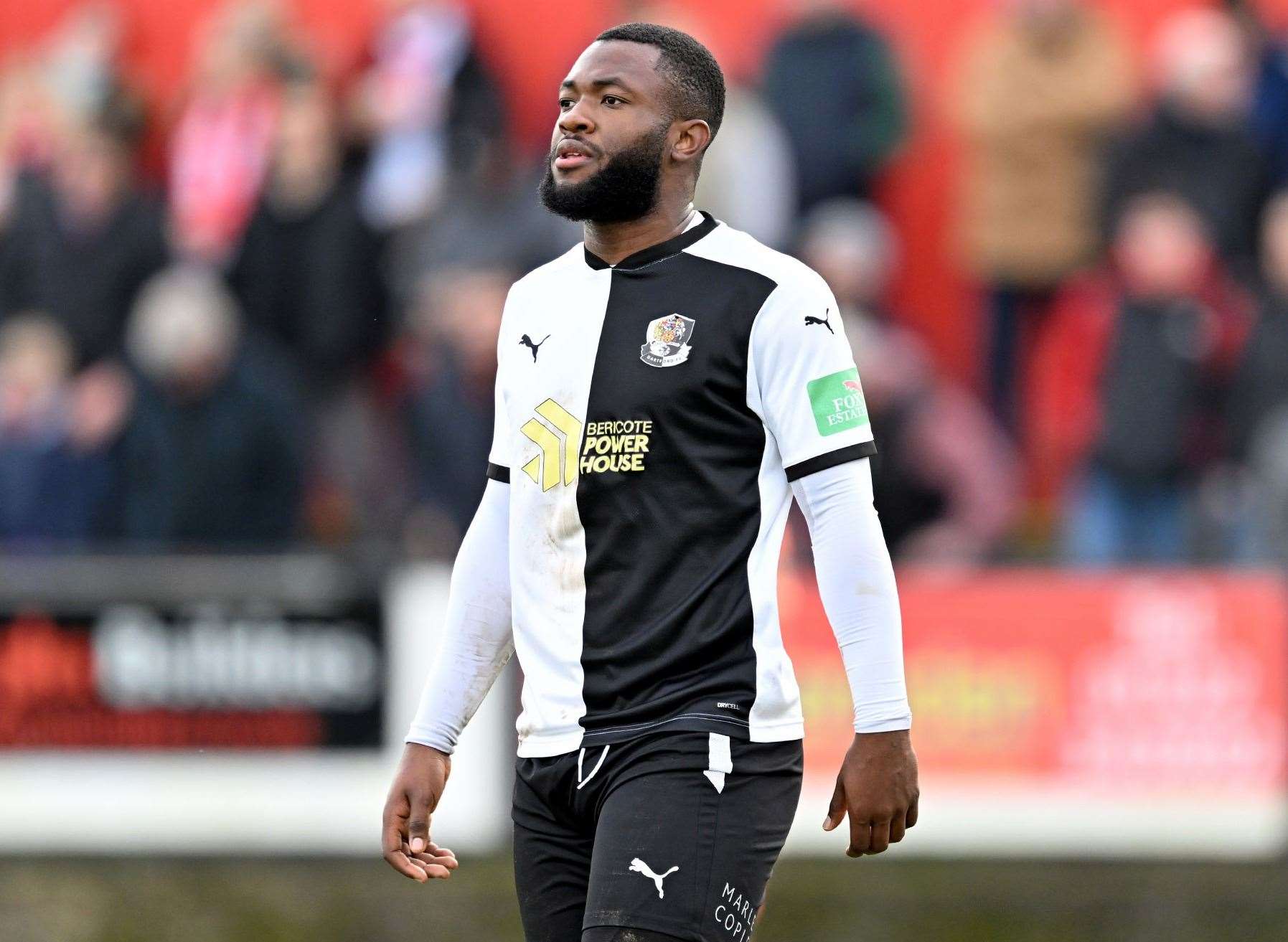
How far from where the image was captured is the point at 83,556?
9.52 m

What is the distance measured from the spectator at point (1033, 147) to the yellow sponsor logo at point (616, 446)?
21.7 ft

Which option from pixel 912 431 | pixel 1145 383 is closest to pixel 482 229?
pixel 912 431

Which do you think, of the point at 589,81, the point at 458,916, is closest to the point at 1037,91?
the point at 458,916

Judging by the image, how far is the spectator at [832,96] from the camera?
34.5ft

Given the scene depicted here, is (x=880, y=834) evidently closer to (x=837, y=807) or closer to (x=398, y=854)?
(x=837, y=807)

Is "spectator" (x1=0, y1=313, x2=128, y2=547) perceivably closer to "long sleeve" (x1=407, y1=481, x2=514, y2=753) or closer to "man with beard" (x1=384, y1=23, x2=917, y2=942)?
"long sleeve" (x1=407, y1=481, x2=514, y2=753)

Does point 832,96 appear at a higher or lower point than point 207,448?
higher

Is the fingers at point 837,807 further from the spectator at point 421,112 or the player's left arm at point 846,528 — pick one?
the spectator at point 421,112

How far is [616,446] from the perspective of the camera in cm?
402

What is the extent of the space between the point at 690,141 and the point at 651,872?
1.37m

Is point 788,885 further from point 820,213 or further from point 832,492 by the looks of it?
point 832,492

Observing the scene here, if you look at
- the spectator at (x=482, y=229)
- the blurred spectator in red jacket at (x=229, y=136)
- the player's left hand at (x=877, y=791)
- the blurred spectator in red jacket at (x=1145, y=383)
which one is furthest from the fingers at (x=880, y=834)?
the blurred spectator in red jacket at (x=229, y=136)

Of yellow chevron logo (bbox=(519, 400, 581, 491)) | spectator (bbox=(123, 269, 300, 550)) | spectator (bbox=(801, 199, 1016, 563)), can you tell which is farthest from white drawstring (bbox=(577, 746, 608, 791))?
spectator (bbox=(123, 269, 300, 550))

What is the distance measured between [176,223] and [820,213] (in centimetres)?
326
